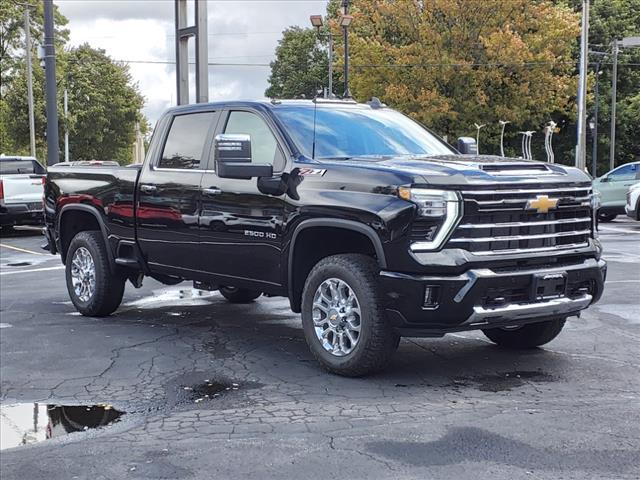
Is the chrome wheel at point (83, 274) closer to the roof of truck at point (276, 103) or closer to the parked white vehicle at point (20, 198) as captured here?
the roof of truck at point (276, 103)

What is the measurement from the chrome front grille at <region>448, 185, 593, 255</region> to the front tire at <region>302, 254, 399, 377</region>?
2.27ft

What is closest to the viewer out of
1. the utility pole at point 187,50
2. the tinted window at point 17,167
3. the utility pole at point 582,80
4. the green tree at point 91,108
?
the utility pole at point 187,50

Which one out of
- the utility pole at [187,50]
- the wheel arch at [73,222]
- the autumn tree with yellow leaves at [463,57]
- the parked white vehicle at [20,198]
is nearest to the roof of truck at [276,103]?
the wheel arch at [73,222]

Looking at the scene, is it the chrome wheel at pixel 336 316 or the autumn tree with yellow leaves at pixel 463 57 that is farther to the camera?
the autumn tree with yellow leaves at pixel 463 57

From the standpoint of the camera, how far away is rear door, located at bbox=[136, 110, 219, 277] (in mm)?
7082

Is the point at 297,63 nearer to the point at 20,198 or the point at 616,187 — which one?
the point at 616,187

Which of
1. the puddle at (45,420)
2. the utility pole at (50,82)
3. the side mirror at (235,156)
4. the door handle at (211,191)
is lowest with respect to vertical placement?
the puddle at (45,420)

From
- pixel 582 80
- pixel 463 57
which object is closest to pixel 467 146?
pixel 582 80

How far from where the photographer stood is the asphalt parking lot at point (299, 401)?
4.14m

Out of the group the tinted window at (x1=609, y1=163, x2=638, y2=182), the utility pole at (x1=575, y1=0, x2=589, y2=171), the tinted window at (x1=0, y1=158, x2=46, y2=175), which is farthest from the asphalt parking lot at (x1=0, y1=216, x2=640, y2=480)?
the utility pole at (x1=575, y1=0, x2=589, y2=171)

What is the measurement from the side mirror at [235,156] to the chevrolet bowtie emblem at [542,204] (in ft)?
6.50

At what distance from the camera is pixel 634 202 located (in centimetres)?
1980

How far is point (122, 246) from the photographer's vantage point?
26.3 feet

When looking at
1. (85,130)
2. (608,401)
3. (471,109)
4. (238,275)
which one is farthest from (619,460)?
(85,130)
